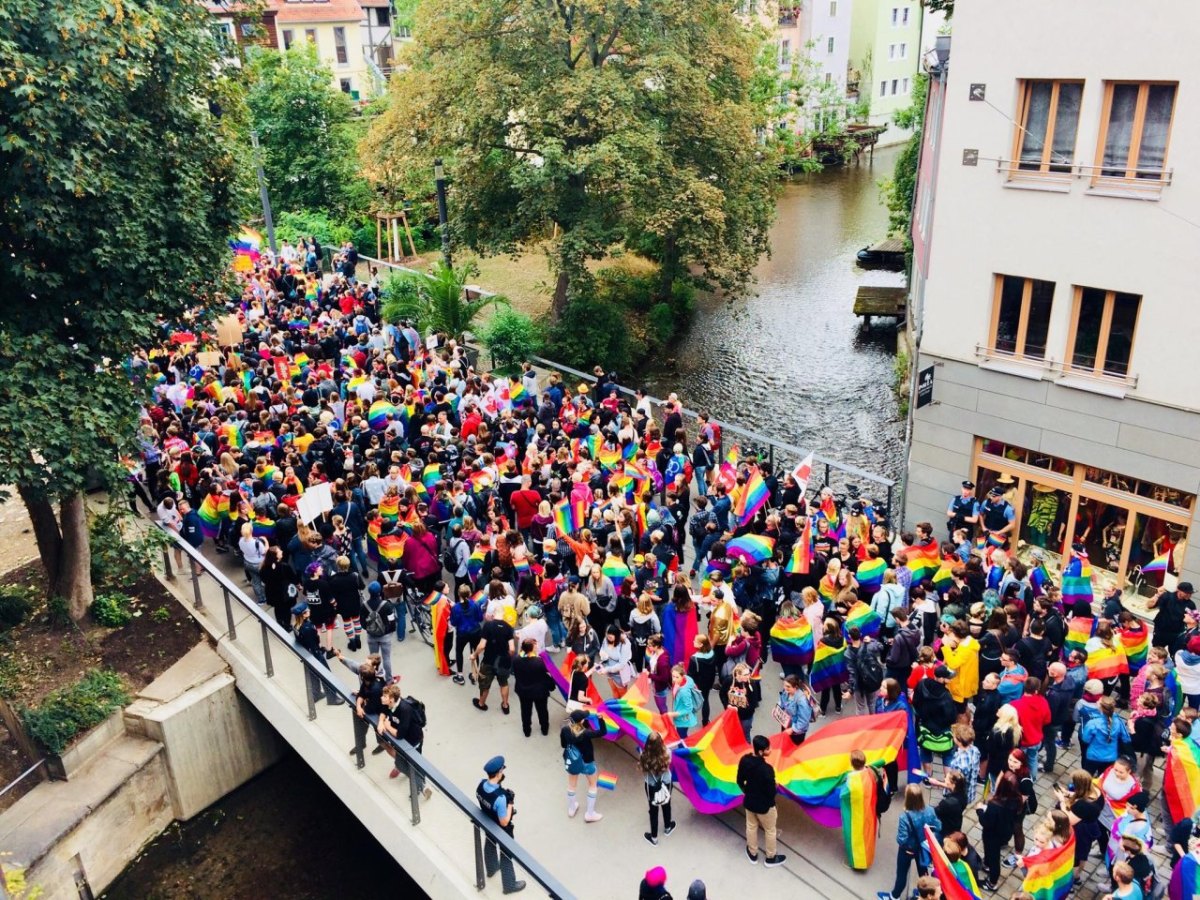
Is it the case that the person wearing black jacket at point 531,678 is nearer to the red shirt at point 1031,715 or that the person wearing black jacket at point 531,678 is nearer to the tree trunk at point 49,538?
the red shirt at point 1031,715

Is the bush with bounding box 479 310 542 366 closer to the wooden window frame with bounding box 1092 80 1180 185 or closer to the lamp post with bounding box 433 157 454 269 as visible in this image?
the lamp post with bounding box 433 157 454 269

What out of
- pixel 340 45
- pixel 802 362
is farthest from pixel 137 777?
pixel 340 45

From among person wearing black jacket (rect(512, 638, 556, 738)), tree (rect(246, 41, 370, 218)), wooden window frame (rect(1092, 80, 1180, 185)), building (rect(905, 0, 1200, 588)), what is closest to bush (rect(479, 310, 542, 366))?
building (rect(905, 0, 1200, 588))

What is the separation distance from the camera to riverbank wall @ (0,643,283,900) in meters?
12.4

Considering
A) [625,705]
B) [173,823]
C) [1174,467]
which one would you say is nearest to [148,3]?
[625,705]

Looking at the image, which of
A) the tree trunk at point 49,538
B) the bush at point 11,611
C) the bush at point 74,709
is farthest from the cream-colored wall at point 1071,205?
the bush at point 11,611

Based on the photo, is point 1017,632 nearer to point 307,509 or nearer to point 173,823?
point 307,509

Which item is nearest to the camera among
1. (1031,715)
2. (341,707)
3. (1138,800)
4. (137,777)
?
(1138,800)

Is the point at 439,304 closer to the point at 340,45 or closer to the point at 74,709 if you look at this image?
the point at 74,709

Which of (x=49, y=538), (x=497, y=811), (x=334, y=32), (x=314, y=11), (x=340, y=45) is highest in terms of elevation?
(x=314, y=11)

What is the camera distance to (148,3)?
460 inches

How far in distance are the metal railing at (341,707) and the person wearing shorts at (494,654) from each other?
1273mm

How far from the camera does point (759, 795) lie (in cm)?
998

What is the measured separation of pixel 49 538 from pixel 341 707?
18.3 feet
